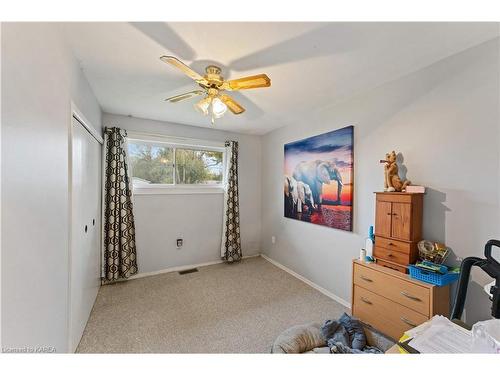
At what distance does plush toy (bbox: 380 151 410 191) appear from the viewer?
5.75 feet

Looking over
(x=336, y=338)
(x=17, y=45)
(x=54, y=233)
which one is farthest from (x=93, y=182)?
(x=336, y=338)

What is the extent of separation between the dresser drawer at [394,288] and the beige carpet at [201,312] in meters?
0.62

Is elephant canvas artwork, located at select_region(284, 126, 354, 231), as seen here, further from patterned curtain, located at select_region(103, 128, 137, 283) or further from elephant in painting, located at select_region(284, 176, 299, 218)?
patterned curtain, located at select_region(103, 128, 137, 283)

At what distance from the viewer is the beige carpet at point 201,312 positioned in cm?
173

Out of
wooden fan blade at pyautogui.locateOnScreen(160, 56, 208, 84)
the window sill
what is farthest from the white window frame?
wooden fan blade at pyautogui.locateOnScreen(160, 56, 208, 84)

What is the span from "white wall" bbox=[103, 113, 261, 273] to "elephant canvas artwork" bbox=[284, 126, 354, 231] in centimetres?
83

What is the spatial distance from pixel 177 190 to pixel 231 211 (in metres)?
0.96

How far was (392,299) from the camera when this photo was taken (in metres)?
1.62

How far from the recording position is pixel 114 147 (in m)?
2.70

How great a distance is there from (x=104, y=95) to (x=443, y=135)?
321cm

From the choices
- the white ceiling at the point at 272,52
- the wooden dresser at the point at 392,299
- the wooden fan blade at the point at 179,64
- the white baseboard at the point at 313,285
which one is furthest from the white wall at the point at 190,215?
the wooden dresser at the point at 392,299

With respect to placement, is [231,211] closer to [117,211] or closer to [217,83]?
[117,211]

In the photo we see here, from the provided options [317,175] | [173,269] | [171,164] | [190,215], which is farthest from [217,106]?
[173,269]
